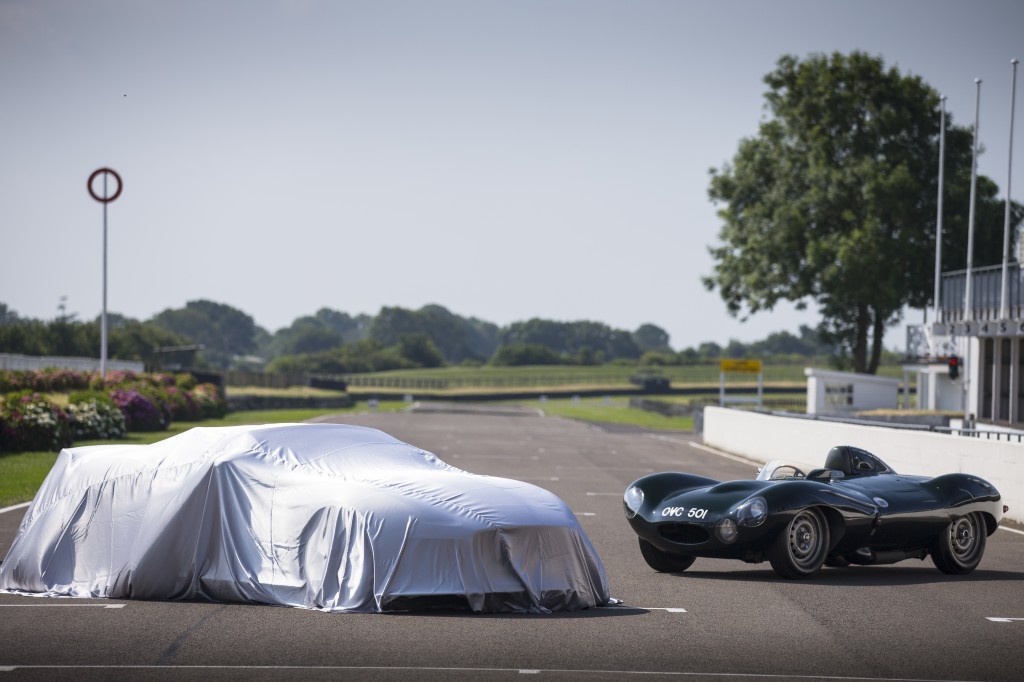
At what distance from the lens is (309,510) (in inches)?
360

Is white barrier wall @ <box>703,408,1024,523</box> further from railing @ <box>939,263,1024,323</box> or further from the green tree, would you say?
the green tree

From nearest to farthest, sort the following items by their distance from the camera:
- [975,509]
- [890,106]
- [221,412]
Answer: [975,509] < [221,412] < [890,106]

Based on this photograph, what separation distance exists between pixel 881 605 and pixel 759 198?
5330 cm

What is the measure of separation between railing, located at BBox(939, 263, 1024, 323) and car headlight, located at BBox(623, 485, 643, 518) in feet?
99.1

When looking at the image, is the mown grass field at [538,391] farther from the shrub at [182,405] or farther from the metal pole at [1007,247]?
the metal pole at [1007,247]

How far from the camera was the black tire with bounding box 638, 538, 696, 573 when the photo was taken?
462 inches

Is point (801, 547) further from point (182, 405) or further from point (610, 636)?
point (182, 405)

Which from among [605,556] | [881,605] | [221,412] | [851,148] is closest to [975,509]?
[881,605]

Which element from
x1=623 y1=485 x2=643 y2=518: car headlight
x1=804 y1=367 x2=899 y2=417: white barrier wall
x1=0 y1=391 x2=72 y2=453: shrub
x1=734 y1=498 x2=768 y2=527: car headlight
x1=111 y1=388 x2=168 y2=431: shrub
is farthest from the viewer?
x1=804 y1=367 x2=899 y2=417: white barrier wall

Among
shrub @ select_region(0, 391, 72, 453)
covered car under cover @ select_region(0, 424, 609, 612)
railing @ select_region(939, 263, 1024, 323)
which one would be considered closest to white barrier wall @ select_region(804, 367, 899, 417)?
railing @ select_region(939, 263, 1024, 323)

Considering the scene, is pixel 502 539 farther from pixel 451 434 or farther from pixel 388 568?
pixel 451 434

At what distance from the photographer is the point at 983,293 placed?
42.3 meters

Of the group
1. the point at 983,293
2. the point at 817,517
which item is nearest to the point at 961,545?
the point at 817,517

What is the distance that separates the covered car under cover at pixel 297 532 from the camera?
888 centimetres
